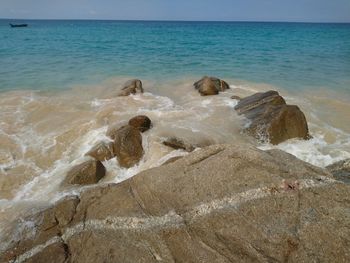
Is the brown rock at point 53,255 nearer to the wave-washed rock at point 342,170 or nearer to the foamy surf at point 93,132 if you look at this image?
the foamy surf at point 93,132

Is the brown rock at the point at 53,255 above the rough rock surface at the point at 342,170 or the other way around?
the other way around

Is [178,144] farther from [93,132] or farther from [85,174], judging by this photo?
[93,132]

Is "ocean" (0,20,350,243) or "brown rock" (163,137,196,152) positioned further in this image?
"brown rock" (163,137,196,152)

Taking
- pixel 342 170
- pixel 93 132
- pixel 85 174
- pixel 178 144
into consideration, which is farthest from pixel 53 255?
pixel 93 132

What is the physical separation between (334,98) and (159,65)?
500 inches

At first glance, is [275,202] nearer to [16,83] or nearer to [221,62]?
[16,83]

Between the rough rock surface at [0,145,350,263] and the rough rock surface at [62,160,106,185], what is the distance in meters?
1.98

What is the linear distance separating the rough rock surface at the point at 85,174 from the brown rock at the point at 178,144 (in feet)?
7.62

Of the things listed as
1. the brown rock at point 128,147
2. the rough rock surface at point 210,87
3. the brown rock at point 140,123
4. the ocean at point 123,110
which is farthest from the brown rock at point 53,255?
the rough rock surface at point 210,87

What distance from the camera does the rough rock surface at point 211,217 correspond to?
13.4 ft

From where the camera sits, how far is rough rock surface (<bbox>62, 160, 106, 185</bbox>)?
7605 millimetres

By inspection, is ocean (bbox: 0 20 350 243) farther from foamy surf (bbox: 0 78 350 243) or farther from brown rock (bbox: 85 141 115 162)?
brown rock (bbox: 85 141 115 162)

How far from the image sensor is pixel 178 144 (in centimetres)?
925

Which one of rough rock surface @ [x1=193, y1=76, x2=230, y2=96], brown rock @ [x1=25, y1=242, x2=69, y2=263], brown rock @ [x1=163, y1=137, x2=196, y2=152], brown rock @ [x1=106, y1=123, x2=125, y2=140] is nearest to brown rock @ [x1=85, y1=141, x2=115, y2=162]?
brown rock @ [x1=106, y1=123, x2=125, y2=140]
